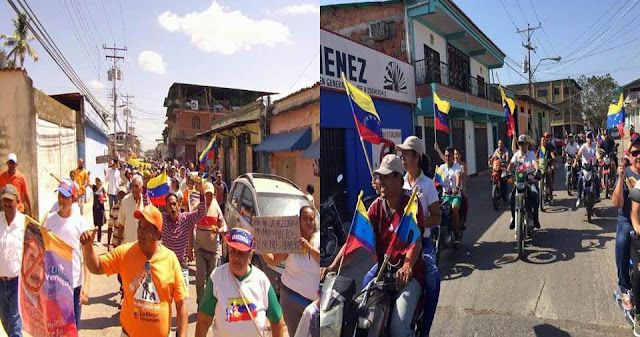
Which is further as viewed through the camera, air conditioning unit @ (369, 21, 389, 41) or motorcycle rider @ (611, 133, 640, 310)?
motorcycle rider @ (611, 133, 640, 310)

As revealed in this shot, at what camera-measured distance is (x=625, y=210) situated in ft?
5.57

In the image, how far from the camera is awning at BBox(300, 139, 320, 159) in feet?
4.33

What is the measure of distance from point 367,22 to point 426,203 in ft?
1.96

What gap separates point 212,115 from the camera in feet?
6.77

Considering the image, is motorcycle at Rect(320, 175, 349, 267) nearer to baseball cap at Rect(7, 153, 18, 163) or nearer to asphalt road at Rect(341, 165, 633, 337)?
asphalt road at Rect(341, 165, 633, 337)

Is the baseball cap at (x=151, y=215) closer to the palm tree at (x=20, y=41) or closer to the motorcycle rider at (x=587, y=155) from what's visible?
the palm tree at (x=20, y=41)

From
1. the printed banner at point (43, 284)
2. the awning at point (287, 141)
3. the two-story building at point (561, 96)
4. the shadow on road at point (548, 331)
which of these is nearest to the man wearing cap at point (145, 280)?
the printed banner at point (43, 284)

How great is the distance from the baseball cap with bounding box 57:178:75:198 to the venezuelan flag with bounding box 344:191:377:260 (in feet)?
4.87

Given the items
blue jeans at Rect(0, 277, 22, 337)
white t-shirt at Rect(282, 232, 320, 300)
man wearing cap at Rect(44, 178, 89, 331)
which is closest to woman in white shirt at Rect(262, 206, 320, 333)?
white t-shirt at Rect(282, 232, 320, 300)

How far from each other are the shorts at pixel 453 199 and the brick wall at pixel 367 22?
2.31ft

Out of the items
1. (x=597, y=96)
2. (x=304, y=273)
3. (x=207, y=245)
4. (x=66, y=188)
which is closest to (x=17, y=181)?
(x=66, y=188)

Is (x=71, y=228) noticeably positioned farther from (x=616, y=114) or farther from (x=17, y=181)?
(x=616, y=114)

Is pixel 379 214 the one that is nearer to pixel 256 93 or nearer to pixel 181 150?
pixel 256 93

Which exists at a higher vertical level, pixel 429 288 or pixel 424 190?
pixel 424 190
